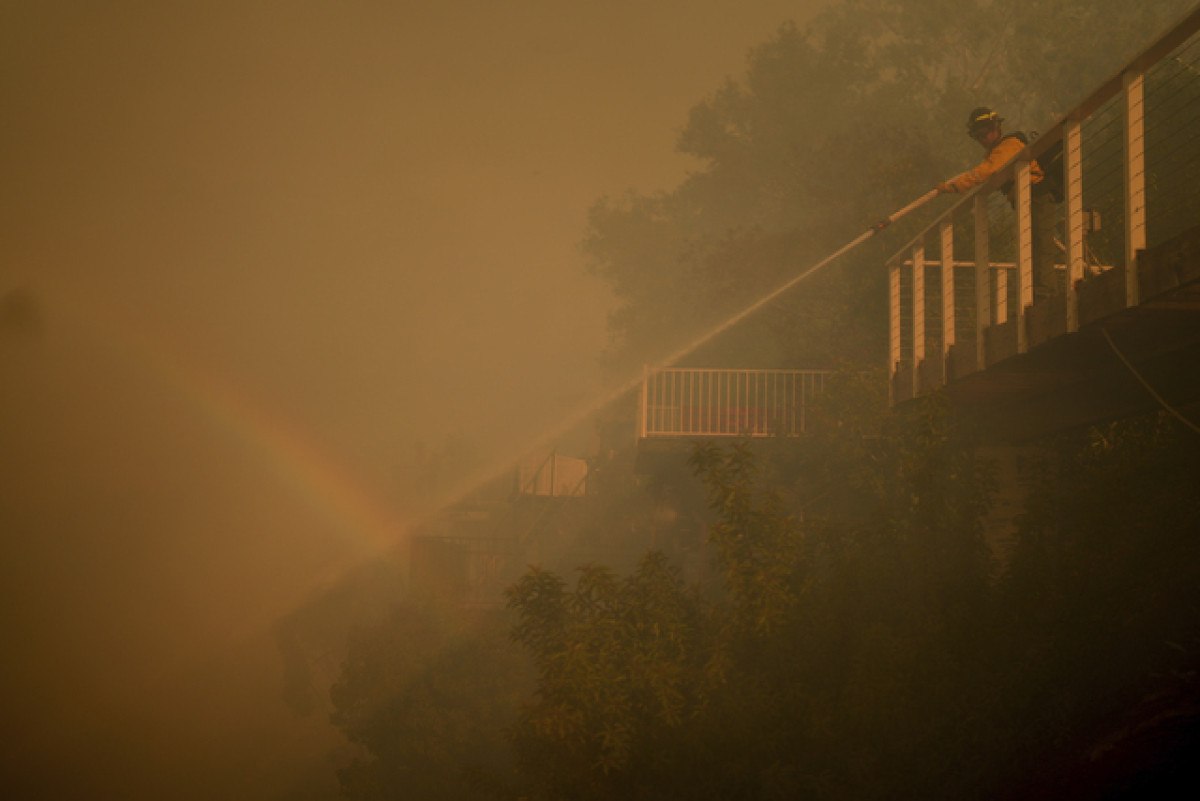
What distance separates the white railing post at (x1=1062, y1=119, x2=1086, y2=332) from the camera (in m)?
7.33

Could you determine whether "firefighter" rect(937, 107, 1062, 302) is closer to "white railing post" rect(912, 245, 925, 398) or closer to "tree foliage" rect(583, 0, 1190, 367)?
"white railing post" rect(912, 245, 925, 398)

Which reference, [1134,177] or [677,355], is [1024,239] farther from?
[677,355]

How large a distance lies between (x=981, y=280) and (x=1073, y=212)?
159 centimetres

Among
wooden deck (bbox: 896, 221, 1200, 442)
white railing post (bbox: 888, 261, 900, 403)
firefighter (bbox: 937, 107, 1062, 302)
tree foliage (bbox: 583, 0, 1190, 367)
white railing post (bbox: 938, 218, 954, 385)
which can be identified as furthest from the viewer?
tree foliage (bbox: 583, 0, 1190, 367)

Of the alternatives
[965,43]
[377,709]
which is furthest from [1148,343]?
[965,43]

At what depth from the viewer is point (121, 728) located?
177 feet

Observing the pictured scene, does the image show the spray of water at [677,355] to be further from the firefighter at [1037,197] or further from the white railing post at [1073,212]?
the white railing post at [1073,212]

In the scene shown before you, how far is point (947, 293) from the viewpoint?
391 inches

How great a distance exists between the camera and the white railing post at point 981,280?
352 inches

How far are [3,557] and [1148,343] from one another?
8051 centimetres

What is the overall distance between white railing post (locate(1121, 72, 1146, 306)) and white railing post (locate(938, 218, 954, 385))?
3069mm

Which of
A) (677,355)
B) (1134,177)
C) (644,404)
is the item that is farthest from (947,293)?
(677,355)

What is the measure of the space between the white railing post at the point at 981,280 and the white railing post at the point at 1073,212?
1412mm

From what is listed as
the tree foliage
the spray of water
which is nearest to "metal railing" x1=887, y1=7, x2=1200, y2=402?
the spray of water
